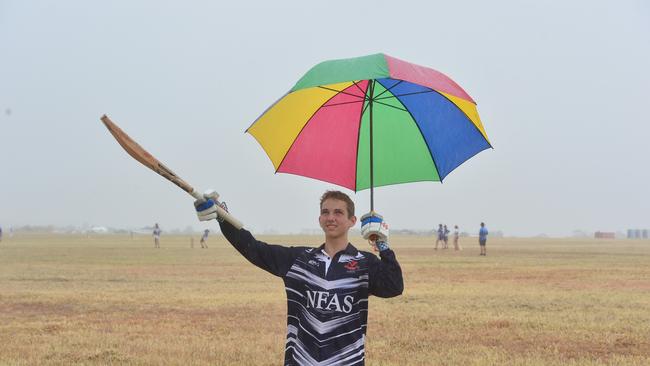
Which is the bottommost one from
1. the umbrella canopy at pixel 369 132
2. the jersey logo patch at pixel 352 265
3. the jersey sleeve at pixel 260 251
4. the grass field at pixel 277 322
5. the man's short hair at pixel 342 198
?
the grass field at pixel 277 322

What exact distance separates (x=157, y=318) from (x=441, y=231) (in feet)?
124

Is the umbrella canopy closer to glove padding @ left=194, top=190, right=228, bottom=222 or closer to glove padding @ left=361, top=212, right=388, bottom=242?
glove padding @ left=361, top=212, right=388, bottom=242

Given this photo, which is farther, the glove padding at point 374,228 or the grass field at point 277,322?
the grass field at point 277,322

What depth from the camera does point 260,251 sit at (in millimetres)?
4801

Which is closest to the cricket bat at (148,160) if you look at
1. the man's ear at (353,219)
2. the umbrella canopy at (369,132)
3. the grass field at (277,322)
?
the man's ear at (353,219)

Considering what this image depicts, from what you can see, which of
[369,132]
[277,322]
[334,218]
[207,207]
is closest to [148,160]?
[207,207]

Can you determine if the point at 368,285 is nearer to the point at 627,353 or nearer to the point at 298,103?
the point at 298,103

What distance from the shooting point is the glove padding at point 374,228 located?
4.65 meters

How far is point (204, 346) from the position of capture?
392 inches

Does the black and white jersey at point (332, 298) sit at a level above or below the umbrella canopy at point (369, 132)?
below

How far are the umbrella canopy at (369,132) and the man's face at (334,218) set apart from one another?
1.29 meters

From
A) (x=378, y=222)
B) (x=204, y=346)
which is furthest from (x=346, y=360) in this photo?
(x=204, y=346)

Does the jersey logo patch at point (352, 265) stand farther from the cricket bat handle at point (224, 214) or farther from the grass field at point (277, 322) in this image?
the grass field at point (277, 322)

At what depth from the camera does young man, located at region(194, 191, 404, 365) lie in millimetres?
4379
